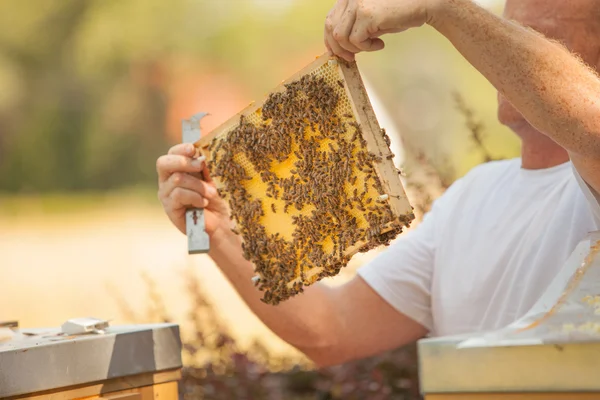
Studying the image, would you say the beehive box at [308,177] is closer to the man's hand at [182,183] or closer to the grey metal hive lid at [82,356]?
the man's hand at [182,183]

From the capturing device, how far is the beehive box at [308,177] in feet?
6.09

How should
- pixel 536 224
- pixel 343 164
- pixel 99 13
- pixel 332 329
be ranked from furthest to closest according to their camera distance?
1. pixel 99 13
2. pixel 332 329
3. pixel 536 224
4. pixel 343 164

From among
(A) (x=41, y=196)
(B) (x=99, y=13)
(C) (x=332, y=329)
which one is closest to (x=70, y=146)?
(A) (x=41, y=196)

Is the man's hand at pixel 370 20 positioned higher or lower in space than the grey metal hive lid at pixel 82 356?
higher

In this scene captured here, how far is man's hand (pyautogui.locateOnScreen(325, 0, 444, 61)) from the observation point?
1729 millimetres

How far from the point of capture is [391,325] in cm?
284

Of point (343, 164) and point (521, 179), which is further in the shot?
point (521, 179)

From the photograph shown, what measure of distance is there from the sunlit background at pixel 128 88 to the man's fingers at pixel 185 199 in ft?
21.0

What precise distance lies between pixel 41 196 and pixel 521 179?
866 centimetres

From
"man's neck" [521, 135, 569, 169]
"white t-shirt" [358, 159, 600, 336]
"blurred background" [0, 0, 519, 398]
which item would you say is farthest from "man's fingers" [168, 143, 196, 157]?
"blurred background" [0, 0, 519, 398]

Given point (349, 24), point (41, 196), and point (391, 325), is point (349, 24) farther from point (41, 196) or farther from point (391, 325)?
point (41, 196)

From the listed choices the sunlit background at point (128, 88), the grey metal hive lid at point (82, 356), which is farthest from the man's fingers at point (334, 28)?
the sunlit background at point (128, 88)

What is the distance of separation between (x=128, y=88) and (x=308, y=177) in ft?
28.1

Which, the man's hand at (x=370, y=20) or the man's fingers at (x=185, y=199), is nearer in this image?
the man's hand at (x=370, y=20)
